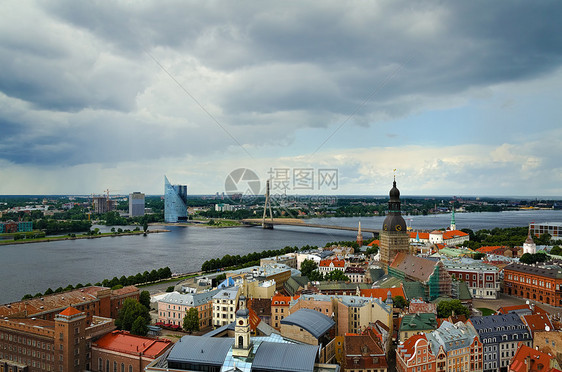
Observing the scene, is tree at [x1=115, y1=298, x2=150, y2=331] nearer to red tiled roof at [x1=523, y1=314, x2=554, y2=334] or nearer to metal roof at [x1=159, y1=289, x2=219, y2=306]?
metal roof at [x1=159, y1=289, x2=219, y2=306]

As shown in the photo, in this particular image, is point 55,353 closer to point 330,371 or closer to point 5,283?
point 330,371

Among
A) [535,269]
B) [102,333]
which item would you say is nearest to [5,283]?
[102,333]

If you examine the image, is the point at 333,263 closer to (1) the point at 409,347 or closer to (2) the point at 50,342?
(1) the point at 409,347

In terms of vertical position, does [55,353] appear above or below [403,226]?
below

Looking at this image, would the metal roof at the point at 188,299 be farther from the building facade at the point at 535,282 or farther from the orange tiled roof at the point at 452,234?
the orange tiled roof at the point at 452,234

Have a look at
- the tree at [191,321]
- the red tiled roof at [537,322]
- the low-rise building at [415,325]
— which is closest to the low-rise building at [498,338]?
the red tiled roof at [537,322]

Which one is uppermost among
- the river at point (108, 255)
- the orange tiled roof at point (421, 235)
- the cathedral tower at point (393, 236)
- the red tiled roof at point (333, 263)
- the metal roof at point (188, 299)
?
the cathedral tower at point (393, 236)
